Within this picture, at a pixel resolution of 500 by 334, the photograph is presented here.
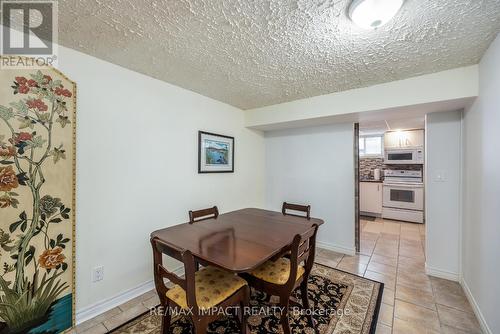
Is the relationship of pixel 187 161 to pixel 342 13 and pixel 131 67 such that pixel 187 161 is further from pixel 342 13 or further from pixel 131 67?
pixel 342 13

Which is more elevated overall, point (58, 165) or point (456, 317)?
point (58, 165)

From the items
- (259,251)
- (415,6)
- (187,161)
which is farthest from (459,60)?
(187,161)

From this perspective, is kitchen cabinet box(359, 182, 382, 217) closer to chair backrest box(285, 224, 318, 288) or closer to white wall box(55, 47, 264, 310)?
chair backrest box(285, 224, 318, 288)

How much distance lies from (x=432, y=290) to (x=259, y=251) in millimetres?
2117

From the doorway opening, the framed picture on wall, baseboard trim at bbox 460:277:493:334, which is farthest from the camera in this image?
the doorway opening

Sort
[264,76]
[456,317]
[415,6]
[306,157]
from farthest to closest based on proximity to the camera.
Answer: [306,157]
[264,76]
[456,317]
[415,6]

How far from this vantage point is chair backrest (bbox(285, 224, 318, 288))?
1396mm

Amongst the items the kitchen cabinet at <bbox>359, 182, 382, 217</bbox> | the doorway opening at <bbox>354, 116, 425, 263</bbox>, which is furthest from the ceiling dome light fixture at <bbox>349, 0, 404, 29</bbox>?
the kitchen cabinet at <bbox>359, 182, 382, 217</bbox>

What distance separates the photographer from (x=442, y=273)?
243 centimetres

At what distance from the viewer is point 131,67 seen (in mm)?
1975

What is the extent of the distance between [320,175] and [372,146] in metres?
3.33

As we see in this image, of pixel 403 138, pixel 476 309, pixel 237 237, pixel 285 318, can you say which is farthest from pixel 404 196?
pixel 237 237

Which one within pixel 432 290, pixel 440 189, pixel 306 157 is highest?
pixel 306 157

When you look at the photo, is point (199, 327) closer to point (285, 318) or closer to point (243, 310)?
point (243, 310)
